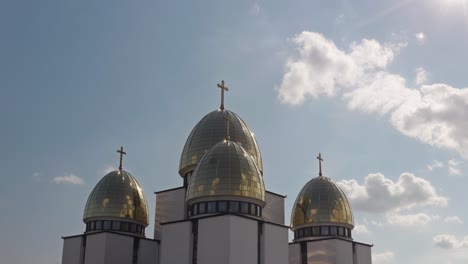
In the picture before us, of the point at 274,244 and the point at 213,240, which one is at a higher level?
the point at 274,244

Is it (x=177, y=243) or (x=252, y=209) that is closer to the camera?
(x=177, y=243)

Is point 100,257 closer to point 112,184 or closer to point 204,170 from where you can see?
point 112,184

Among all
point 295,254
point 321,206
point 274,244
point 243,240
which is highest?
point 321,206

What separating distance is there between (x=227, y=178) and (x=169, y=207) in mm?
8000

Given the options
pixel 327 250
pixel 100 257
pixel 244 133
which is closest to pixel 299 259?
pixel 327 250

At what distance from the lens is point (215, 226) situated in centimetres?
2506

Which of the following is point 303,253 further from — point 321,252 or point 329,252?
point 329,252

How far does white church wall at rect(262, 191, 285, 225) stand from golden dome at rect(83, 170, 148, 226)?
289 inches

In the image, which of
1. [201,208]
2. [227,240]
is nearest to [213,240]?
[227,240]

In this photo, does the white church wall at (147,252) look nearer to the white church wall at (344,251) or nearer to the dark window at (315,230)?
the dark window at (315,230)

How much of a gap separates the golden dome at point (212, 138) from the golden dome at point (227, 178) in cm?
461

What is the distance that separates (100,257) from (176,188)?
5.71 metres

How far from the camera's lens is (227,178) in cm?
2638

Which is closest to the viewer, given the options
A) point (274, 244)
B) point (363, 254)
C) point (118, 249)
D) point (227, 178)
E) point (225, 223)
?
point (225, 223)
